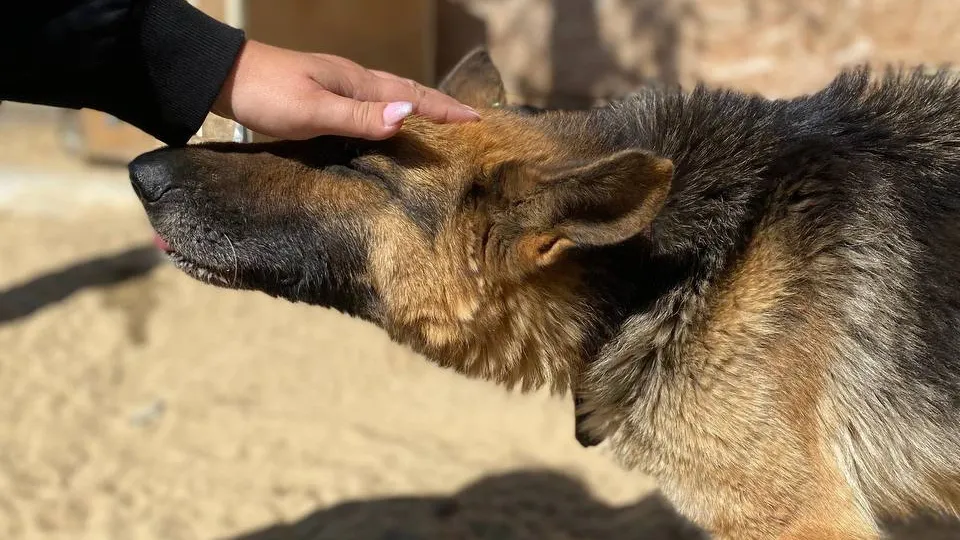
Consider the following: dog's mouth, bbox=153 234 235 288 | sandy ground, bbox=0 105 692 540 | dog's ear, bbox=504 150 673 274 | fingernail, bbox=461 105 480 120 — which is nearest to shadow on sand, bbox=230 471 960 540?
sandy ground, bbox=0 105 692 540

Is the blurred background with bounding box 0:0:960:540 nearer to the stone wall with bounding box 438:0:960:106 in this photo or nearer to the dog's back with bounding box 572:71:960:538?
the stone wall with bounding box 438:0:960:106

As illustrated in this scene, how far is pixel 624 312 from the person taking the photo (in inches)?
130

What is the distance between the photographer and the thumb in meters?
3.03

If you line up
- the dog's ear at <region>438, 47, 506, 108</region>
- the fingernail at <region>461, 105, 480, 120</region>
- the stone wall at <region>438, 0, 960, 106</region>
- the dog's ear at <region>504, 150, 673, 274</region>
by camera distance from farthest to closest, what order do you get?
the stone wall at <region>438, 0, 960, 106</region> → the dog's ear at <region>438, 47, 506, 108</region> → the fingernail at <region>461, 105, 480, 120</region> → the dog's ear at <region>504, 150, 673, 274</region>

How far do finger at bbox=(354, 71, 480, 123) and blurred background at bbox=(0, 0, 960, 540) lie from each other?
3.41 ft

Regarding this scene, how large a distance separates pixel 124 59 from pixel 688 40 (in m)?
5.72

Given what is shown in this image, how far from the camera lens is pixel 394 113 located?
9.93 feet

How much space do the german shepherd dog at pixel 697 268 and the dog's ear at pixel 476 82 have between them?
1.67ft

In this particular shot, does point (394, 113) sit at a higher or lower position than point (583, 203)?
lower

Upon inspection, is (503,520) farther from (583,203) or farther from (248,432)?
(583,203)

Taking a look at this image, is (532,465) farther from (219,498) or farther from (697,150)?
(697,150)

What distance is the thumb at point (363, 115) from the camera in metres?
3.03

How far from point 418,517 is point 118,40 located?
2998 millimetres

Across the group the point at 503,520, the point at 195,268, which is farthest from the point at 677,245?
the point at 503,520
